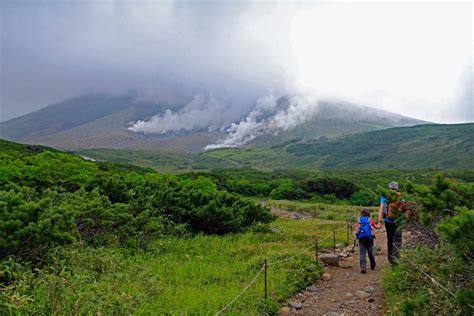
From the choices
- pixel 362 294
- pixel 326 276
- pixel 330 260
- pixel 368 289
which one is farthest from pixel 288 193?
pixel 362 294

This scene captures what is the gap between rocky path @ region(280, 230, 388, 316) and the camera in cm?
772

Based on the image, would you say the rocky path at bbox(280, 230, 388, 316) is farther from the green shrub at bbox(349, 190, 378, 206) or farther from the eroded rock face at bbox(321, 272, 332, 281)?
the green shrub at bbox(349, 190, 378, 206)

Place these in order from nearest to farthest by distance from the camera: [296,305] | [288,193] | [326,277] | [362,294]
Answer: [296,305]
[362,294]
[326,277]
[288,193]

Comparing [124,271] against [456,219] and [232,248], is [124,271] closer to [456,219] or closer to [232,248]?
[232,248]

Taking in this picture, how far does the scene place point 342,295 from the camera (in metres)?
8.71

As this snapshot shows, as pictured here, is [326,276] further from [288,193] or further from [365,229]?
[288,193]

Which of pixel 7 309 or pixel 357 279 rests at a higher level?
pixel 7 309

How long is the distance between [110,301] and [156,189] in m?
11.2

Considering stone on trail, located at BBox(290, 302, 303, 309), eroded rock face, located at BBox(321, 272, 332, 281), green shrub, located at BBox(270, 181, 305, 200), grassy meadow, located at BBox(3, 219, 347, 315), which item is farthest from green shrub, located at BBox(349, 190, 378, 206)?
stone on trail, located at BBox(290, 302, 303, 309)

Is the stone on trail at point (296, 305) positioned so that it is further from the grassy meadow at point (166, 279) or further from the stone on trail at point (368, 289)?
the stone on trail at point (368, 289)

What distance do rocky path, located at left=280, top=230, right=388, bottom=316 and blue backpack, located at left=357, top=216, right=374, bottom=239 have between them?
925 millimetres

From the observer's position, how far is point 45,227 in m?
7.30

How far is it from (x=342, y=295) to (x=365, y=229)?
2439 mm

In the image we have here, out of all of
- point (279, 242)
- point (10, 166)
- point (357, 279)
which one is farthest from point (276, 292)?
point (10, 166)
